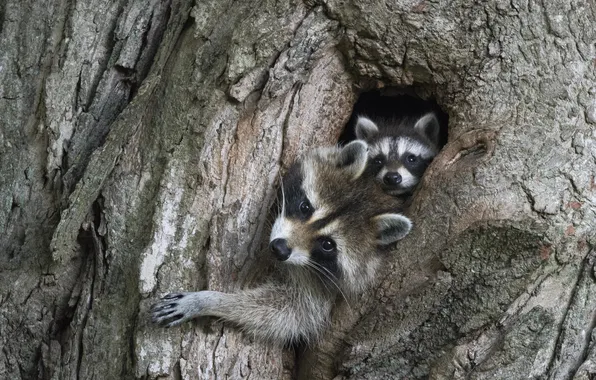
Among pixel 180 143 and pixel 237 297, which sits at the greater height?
pixel 180 143

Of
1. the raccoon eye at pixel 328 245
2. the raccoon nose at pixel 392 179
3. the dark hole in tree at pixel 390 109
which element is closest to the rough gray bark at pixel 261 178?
the raccoon eye at pixel 328 245

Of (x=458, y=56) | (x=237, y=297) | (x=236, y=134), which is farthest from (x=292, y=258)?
(x=458, y=56)

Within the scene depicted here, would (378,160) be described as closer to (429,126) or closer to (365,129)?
(365,129)

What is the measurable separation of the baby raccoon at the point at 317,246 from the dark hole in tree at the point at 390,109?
3.21ft

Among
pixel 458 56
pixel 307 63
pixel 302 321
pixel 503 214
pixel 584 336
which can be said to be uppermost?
pixel 458 56

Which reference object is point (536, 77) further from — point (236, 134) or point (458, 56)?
point (236, 134)

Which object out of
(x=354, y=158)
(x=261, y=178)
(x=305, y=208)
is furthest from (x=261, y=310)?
(x=354, y=158)

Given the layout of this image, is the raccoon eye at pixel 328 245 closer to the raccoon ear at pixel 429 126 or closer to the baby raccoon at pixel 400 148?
the baby raccoon at pixel 400 148

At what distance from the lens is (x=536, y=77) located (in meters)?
3.17

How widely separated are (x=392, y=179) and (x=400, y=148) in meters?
0.47

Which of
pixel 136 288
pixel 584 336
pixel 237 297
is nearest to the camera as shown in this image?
pixel 584 336

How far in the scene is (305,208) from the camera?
3.49 m

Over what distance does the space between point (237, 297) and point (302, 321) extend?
1.27 feet

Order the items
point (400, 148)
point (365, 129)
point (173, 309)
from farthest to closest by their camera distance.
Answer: point (365, 129), point (400, 148), point (173, 309)
